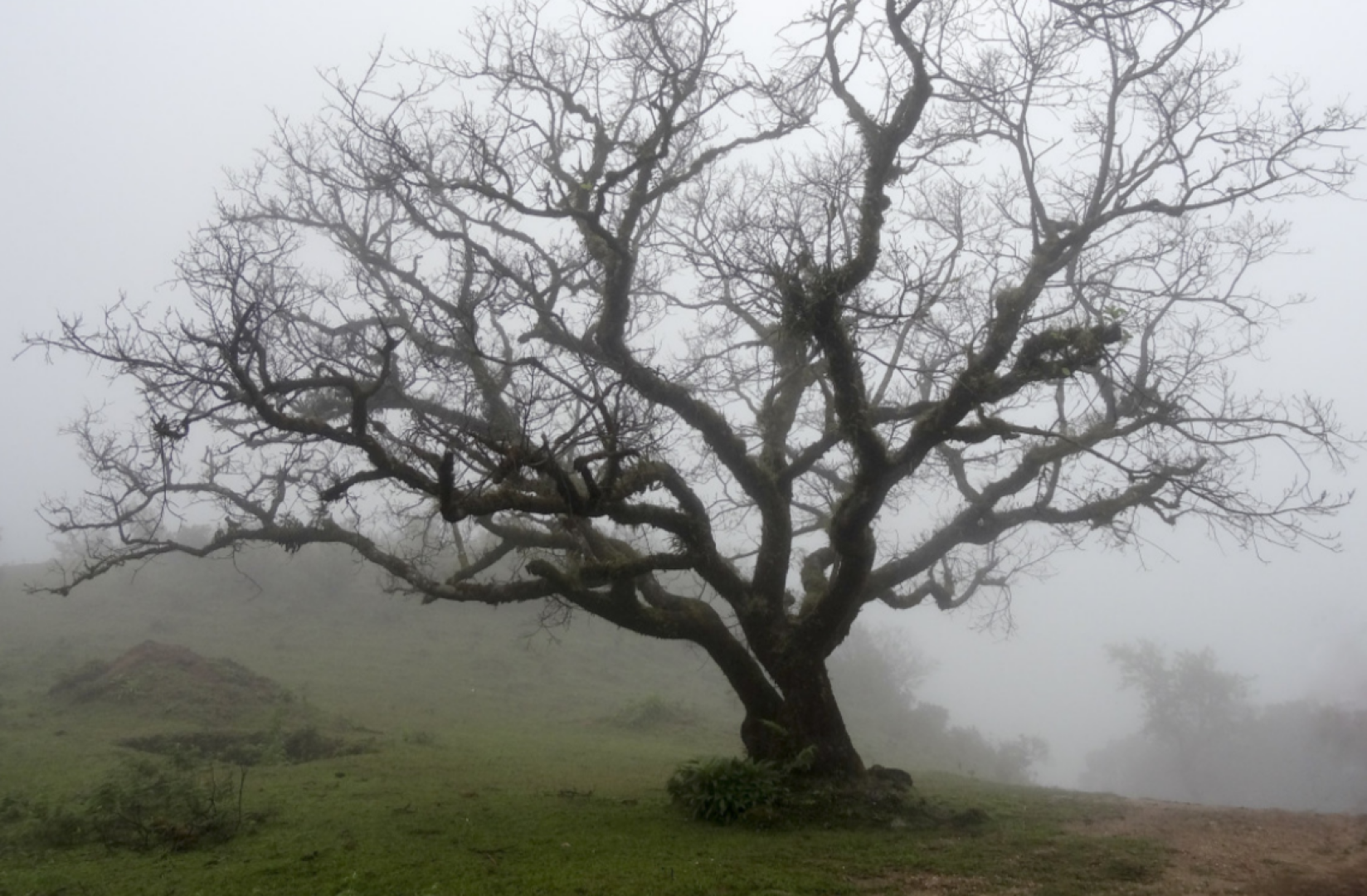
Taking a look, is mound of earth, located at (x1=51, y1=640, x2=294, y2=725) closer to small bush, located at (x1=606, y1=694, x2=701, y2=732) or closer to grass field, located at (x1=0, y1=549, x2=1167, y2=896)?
grass field, located at (x1=0, y1=549, x2=1167, y2=896)

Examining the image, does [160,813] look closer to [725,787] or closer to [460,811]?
[460,811]

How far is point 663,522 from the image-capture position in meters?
9.09

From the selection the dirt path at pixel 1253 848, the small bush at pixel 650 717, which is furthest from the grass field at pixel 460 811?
the dirt path at pixel 1253 848

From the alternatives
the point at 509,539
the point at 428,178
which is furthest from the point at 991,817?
the point at 428,178

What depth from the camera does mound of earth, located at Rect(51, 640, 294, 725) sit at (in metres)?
14.5

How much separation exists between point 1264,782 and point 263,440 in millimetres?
34869

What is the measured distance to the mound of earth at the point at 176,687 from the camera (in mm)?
14453

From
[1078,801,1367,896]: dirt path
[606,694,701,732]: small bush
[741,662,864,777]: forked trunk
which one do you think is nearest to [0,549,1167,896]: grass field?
[606,694,701,732]: small bush

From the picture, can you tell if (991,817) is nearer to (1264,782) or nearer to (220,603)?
(220,603)

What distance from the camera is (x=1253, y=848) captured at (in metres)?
7.90

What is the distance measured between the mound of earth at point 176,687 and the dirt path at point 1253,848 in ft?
43.8

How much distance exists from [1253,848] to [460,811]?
7.54 m

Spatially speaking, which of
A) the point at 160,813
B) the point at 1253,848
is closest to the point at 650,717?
the point at 160,813

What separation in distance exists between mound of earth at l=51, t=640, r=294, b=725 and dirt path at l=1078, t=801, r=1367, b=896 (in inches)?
526
